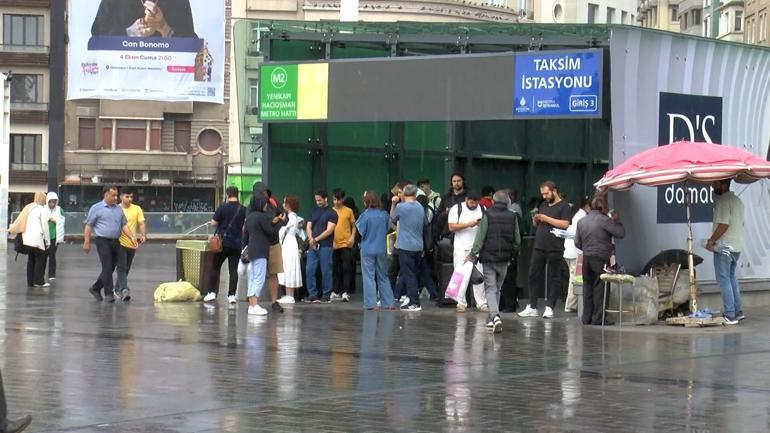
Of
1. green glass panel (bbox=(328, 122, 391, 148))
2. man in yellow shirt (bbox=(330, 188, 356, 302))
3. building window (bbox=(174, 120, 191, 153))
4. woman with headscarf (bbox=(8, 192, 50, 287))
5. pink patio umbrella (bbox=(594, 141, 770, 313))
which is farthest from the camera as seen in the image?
building window (bbox=(174, 120, 191, 153))

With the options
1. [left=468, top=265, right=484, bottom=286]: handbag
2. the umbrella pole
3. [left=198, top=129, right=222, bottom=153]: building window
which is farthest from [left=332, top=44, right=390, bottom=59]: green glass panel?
[left=198, top=129, right=222, bottom=153]: building window

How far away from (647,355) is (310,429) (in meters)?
5.98

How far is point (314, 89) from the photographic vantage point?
71.8ft

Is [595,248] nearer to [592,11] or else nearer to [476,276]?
[476,276]

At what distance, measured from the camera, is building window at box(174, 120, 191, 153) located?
79000 millimetres

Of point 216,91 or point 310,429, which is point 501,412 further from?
point 216,91

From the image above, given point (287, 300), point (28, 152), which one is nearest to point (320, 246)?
point (287, 300)

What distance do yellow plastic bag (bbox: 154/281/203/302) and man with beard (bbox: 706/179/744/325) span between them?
737cm

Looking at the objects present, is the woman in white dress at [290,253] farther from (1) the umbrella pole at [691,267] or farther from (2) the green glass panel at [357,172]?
(1) the umbrella pole at [691,267]

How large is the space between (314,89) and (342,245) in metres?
2.28

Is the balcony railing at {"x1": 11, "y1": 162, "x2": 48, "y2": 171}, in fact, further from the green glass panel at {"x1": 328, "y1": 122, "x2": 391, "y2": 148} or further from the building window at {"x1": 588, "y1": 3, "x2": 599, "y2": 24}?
the green glass panel at {"x1": 328, "y1": 122, "x2": 391, "y2": 148}

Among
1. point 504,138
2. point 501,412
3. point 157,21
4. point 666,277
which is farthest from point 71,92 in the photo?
point 501,412

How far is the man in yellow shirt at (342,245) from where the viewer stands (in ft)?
72.2

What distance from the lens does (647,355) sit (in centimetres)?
1475
